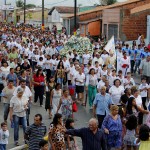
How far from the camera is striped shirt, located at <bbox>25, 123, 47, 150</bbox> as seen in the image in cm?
1000

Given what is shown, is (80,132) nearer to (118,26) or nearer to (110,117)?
(110,117)

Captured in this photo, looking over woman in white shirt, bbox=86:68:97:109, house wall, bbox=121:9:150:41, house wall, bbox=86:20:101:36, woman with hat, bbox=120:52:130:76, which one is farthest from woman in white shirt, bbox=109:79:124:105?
house wall, bbox=86:20:101:36

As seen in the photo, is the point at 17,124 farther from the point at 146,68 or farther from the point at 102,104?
the point at 146,68

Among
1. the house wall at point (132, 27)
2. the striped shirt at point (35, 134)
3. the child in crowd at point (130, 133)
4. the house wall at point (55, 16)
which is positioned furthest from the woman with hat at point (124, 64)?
the house wall at point (55, 16)

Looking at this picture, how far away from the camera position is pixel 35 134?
10.0 meters

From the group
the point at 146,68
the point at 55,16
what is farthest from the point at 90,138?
the point at 55,16

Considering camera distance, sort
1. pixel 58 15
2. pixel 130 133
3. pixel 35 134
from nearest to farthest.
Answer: pixel 35 134, pixel 130 133, pixel 58 15

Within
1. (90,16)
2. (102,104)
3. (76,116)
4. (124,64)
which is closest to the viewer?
(102,104)

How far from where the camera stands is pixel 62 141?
9438 millimetres

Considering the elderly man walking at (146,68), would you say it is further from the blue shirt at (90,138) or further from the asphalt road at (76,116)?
the blue shirt at (90,138)

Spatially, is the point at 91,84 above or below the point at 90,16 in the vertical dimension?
below

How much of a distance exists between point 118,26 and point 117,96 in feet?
85.5

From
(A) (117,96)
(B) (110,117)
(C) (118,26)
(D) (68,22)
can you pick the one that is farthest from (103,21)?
(B) (110,117)

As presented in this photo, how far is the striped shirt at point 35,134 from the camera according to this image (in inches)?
394
